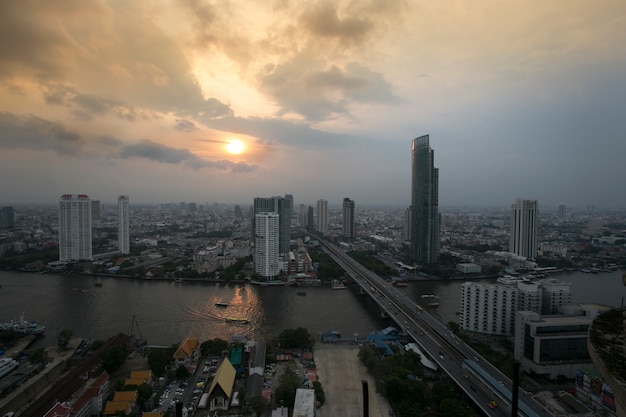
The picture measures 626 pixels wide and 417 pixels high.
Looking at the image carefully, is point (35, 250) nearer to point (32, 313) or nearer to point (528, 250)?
point (32, 313)

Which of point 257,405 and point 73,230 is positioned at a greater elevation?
point 73,230

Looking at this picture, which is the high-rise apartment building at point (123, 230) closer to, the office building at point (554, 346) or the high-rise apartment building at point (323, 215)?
the high-rise apartment building at point (323, 215)

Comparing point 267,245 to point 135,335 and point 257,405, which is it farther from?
point 257,405

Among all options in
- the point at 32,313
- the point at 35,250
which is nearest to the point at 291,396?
the point at 32,313

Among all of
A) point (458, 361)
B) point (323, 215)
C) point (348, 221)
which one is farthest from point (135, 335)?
point (323, 215)

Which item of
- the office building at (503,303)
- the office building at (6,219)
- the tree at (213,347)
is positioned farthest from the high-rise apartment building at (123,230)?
the office building at (503,303)

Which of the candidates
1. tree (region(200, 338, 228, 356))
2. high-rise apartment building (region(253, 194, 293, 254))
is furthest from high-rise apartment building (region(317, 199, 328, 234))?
tree (region(200, 338, 228, 356))

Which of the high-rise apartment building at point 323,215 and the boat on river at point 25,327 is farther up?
the high-rise apartment building at point 323,215
